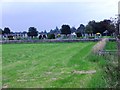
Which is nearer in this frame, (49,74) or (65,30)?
(49,74)

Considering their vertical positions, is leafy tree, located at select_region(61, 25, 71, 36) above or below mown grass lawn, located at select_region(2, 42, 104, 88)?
above

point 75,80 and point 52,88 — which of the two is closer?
point 52,88

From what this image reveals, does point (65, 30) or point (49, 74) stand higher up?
point (65, 30)

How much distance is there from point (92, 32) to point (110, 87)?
7941cm

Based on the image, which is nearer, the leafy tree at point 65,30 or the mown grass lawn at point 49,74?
the mown grass lawn at point 49,74

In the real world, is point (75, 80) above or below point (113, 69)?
below

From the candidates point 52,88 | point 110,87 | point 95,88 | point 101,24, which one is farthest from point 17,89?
point 101,24

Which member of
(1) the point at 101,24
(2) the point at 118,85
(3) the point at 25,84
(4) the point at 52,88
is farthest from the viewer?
(1) the point at 101,24

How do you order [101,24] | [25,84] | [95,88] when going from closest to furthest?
[95,88]
[25,84]
[101,24]

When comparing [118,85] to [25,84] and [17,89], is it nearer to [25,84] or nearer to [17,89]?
[17,89]

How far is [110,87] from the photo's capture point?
6742 mm

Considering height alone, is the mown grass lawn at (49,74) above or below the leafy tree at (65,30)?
below

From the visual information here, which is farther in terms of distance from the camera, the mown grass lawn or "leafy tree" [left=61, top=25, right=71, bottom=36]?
"leafy tree" [left=61, top=25, right=71, bottom=36]

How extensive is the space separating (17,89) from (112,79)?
3209 millimetres
